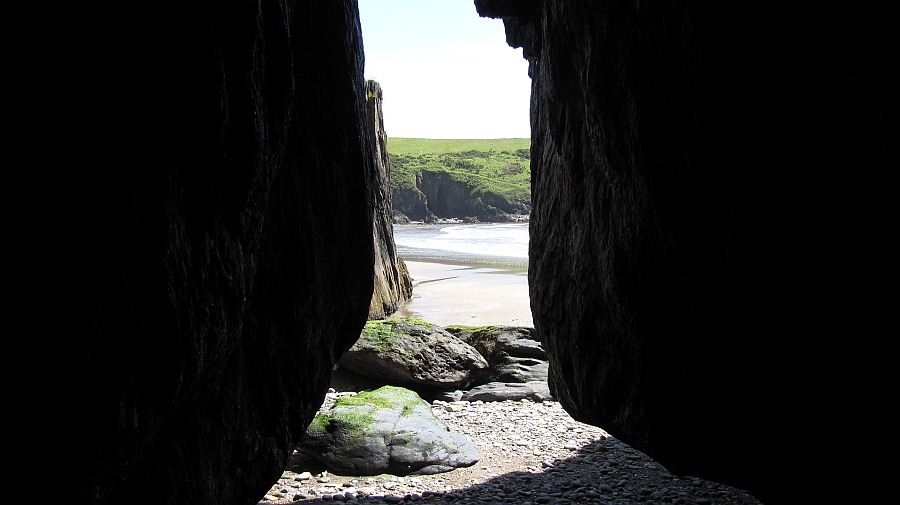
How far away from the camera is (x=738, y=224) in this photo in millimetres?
5070

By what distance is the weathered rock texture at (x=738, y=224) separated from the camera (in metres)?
4.41

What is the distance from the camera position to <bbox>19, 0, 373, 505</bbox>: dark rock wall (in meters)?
3.29

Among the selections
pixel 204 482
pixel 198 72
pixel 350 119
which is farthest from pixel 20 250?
pixel 350 119

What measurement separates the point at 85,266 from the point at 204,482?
251 centimetres

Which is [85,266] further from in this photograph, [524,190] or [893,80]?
[524,190]

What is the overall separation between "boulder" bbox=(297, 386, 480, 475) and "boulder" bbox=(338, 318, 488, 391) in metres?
3.08

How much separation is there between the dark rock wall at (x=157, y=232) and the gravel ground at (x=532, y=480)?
233cm

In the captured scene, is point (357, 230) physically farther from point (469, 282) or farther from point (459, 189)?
point (459, 189)

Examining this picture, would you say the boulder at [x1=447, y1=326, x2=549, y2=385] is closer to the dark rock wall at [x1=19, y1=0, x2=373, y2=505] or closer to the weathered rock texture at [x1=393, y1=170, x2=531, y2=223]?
the dark rock wall at [x1=19, y1=0, x2=373, y2=505]

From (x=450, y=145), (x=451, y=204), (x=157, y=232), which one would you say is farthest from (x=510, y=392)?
(x=450, y=145)

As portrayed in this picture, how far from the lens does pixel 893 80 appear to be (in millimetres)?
3881

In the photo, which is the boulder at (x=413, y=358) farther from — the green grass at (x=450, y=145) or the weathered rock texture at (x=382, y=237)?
the green grass at (x=450, y=145)

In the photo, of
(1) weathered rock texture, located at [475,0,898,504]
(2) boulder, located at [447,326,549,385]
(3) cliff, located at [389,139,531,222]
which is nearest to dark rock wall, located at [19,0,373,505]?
(1) weathered rock texture, located at [475,0,898,504]

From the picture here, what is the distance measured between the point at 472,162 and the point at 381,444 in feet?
370
